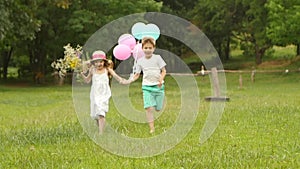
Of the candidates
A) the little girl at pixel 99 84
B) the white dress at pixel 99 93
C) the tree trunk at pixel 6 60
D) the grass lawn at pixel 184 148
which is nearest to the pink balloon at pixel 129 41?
the little girl at pixel 99 84

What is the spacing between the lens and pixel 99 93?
10.0 meters

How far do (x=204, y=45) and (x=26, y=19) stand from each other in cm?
2237

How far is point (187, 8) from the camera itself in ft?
180

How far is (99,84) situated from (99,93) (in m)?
0.17

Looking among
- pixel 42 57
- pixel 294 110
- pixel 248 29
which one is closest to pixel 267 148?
pixel 294 110

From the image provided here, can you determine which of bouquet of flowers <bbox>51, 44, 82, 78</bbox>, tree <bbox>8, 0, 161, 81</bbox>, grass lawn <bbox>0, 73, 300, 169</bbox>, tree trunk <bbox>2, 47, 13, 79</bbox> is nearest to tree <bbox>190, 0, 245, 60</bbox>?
tree <bbox>8, 0, 161, 81</bbox>

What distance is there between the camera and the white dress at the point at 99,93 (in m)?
9.89

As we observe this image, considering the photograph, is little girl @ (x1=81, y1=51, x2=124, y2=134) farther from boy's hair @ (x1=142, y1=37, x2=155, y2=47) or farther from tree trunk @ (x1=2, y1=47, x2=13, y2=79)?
tree trunk @ (x1=2, y1=47, x2=13, y2=79)

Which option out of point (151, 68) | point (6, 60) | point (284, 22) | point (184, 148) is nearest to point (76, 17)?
point (6, 60)

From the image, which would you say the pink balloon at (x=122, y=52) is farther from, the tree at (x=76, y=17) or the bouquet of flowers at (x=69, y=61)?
the tree at (x=76, y=17)

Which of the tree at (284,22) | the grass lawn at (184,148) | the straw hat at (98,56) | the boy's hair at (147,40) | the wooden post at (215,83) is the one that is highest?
the tree at (284,22)

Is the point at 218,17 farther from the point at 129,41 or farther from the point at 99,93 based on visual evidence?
the point at 129,41

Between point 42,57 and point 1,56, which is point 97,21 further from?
point 1,56

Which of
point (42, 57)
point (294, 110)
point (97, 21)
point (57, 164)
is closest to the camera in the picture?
point (57, 164)
